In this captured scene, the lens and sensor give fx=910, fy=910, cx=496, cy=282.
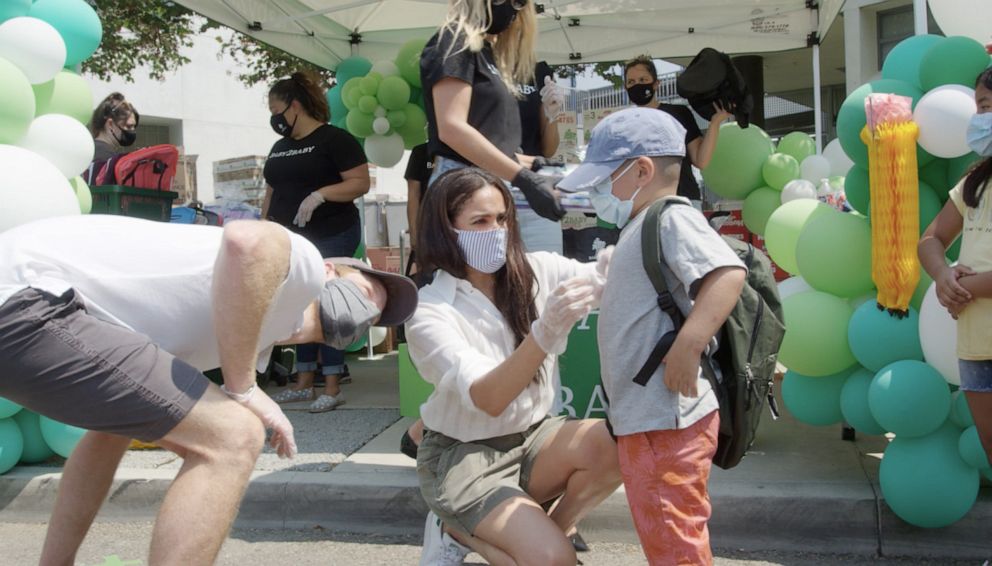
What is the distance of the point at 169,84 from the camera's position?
21828 millimetres

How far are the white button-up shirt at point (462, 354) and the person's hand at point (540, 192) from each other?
0.25 meters

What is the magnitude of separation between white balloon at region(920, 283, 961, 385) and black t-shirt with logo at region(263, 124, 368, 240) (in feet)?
10.5

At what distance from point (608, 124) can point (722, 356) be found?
69 cm

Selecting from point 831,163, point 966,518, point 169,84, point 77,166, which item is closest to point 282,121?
point 77,166

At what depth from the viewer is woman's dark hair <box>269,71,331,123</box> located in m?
5.25

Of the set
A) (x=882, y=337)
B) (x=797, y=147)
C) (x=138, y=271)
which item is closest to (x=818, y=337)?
(x=882, y=337)

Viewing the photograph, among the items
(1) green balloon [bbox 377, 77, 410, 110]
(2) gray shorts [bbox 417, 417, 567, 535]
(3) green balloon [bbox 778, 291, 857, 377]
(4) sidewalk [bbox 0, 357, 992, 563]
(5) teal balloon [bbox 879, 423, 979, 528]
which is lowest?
(4) sidewalk [bbox 0, 357, 992, 563]

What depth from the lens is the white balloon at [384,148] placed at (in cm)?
621

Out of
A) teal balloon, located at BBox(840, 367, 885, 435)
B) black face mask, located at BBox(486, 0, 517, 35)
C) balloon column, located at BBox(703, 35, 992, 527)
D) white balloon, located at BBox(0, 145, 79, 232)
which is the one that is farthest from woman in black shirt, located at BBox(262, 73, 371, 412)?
teal balloon, located at BBox(840, 367, 885, 435)

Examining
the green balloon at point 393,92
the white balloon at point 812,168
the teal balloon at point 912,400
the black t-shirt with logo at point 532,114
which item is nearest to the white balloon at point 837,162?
the white balloon at point 812,168

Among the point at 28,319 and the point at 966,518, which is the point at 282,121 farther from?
the point at 966,518

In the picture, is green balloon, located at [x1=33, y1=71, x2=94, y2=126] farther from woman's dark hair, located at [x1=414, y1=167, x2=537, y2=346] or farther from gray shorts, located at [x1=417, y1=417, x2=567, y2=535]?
gray shorts, located at [x1=417, y1=417, x2=567, y2=535]

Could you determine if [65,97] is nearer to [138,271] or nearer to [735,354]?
[138,271]

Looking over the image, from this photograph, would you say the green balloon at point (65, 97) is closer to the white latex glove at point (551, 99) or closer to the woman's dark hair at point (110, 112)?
the woman's dark hair at point (110, 112)
